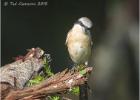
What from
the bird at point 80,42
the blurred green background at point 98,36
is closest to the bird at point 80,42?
the bird at point 80,42

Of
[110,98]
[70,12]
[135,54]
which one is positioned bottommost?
[110,98]

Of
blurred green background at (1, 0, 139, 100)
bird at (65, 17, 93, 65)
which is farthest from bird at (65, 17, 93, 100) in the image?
blurred green background at (1, 0, 139, 100)

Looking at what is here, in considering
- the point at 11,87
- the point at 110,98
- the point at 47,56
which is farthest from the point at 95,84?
the point at 11,87

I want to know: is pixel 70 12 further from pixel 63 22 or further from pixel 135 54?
pixel 135 54

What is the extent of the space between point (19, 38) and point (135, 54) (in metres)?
0.69

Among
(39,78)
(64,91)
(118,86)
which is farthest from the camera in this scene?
(118,86)

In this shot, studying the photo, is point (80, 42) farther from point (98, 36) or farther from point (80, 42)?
point (98, 36)

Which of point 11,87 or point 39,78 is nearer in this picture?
point 11,87

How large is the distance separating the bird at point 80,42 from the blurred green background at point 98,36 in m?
0.19

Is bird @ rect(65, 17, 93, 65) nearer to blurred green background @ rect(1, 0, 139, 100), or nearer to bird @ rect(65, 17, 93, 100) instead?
bird @ rect(65, 17, 93, 100)

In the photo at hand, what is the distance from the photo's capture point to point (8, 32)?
3510mm

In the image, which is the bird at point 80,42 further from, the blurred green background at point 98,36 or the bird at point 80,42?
the blurred green background at point 98,36

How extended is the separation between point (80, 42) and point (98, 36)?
1.85 feet

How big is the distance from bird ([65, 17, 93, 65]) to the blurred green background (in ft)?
0.63
